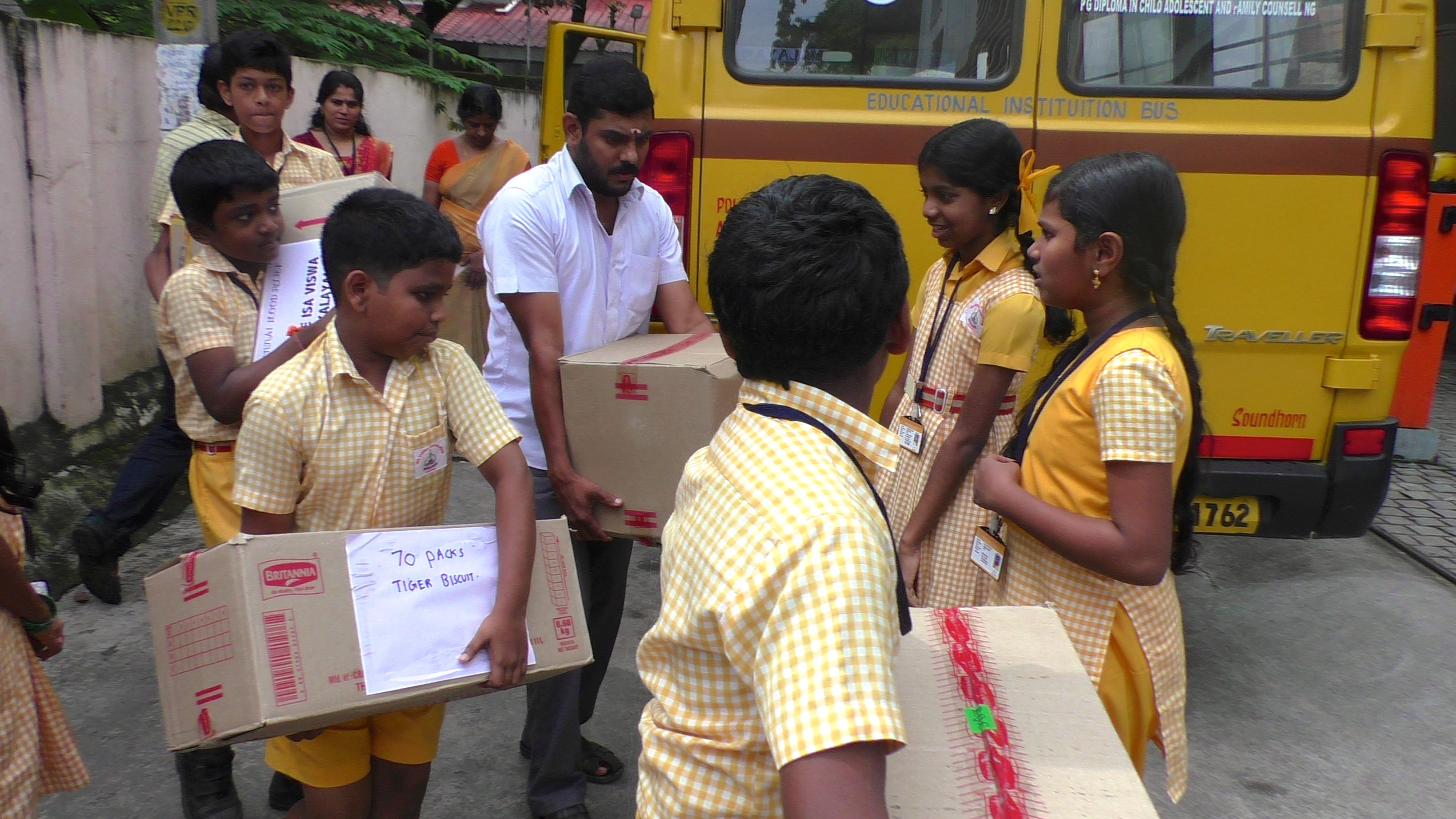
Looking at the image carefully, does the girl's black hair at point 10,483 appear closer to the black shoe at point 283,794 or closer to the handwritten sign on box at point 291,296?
the handwritten sign on box at point 291,296

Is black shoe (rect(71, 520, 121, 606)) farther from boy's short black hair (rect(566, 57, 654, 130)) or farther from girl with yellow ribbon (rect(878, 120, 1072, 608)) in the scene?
girl with yellow ribbon (rect(878, 120, 1072, 608))

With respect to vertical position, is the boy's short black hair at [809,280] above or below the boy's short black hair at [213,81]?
below

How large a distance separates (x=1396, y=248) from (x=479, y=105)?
5041 mm

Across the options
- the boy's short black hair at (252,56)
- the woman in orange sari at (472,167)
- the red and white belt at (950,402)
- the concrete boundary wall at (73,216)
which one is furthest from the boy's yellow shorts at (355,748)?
the woman in orange sari at (472,167)

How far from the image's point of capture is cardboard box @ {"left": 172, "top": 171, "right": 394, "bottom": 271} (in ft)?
8.46

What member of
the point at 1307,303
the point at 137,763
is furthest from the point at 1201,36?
the point at 137,763

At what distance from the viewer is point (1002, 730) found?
134 centimetres

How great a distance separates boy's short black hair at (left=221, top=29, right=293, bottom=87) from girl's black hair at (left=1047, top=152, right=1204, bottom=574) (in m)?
2.51

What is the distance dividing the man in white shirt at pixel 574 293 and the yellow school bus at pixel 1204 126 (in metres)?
0.72

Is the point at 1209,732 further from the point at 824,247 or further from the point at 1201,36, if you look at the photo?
the point at 824,247

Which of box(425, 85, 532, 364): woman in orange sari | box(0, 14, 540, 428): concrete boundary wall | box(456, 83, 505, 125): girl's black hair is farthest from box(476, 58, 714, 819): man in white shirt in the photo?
box(456, 83, 505, 125): girl's black hair

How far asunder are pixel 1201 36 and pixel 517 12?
18.3 m

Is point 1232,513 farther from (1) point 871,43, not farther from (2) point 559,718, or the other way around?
(2) point 559,718

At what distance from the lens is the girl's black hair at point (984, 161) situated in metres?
2.50
